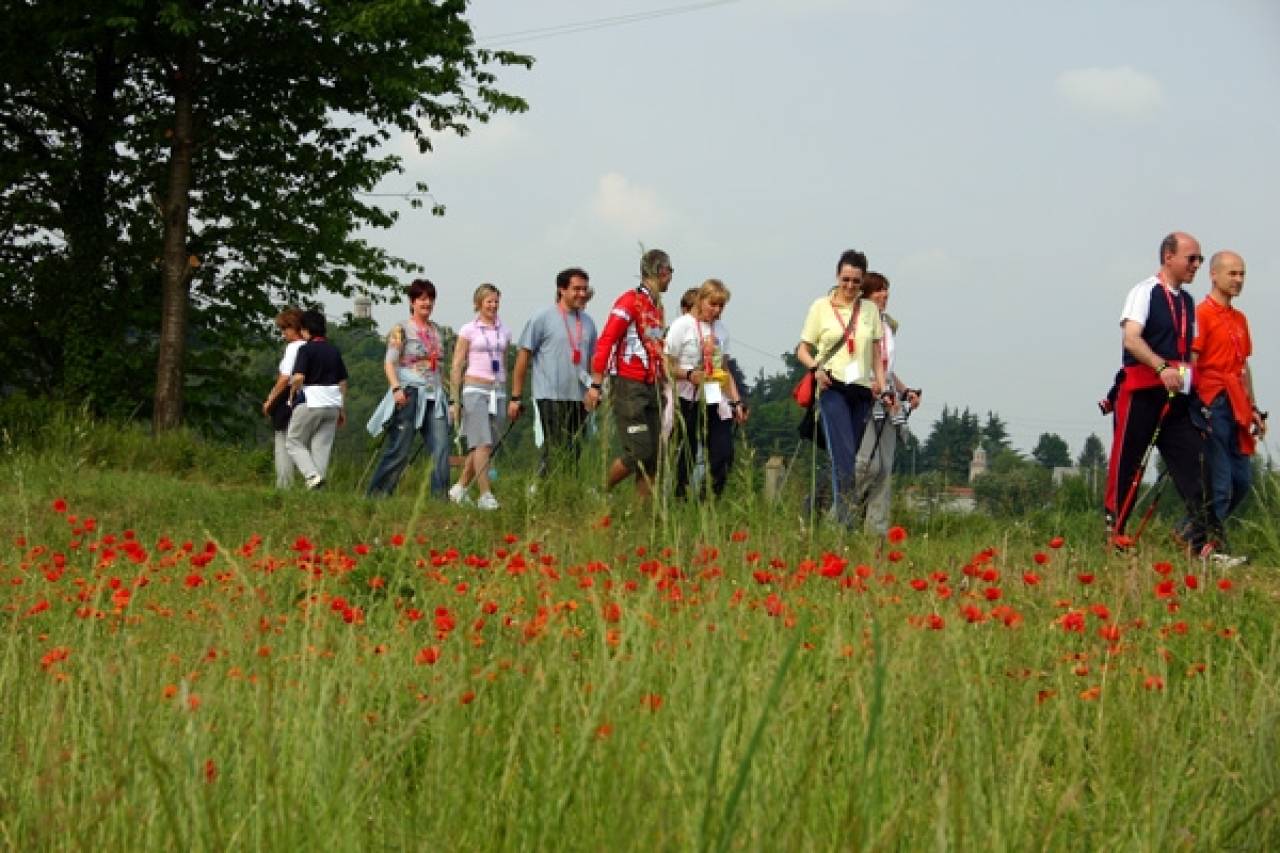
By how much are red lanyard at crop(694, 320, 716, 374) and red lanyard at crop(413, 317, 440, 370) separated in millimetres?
3594

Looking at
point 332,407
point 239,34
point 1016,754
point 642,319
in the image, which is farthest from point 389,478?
point 1016,754

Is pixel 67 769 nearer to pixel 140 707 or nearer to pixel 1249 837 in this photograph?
pixel 140 707

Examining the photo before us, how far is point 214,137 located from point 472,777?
22.6 m

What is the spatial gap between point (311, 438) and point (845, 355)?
593 cm

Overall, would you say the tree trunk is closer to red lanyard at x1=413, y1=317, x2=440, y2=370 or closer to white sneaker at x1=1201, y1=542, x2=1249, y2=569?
red lanyard at x1=413, y1=317, x2=440, y2=370

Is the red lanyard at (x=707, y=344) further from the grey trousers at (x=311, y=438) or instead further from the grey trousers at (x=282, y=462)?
the grey trousers at (x=282, y=462)

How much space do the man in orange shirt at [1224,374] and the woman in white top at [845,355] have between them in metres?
2.08

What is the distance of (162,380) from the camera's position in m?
22.6

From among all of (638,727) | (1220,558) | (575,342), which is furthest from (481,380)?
(638,727)

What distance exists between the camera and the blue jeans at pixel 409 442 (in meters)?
14.2

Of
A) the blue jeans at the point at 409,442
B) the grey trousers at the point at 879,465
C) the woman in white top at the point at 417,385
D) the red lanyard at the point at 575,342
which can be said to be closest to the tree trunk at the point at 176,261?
the blue jeans at the point at 409,442

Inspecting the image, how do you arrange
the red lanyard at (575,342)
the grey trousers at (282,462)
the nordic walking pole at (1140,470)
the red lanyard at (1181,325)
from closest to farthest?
the nordic walking pole at (1140,470), the red lanyard at (1181,325), the red lanyard at (575,342), the grey trousers at (282,462)

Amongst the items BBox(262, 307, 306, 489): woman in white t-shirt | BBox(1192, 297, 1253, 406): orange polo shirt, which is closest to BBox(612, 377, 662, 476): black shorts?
BBox(1192, 297, 1253, 406): orange polo shirt

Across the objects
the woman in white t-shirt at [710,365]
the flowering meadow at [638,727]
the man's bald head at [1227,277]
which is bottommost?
the flowering meadow at [638,727]
